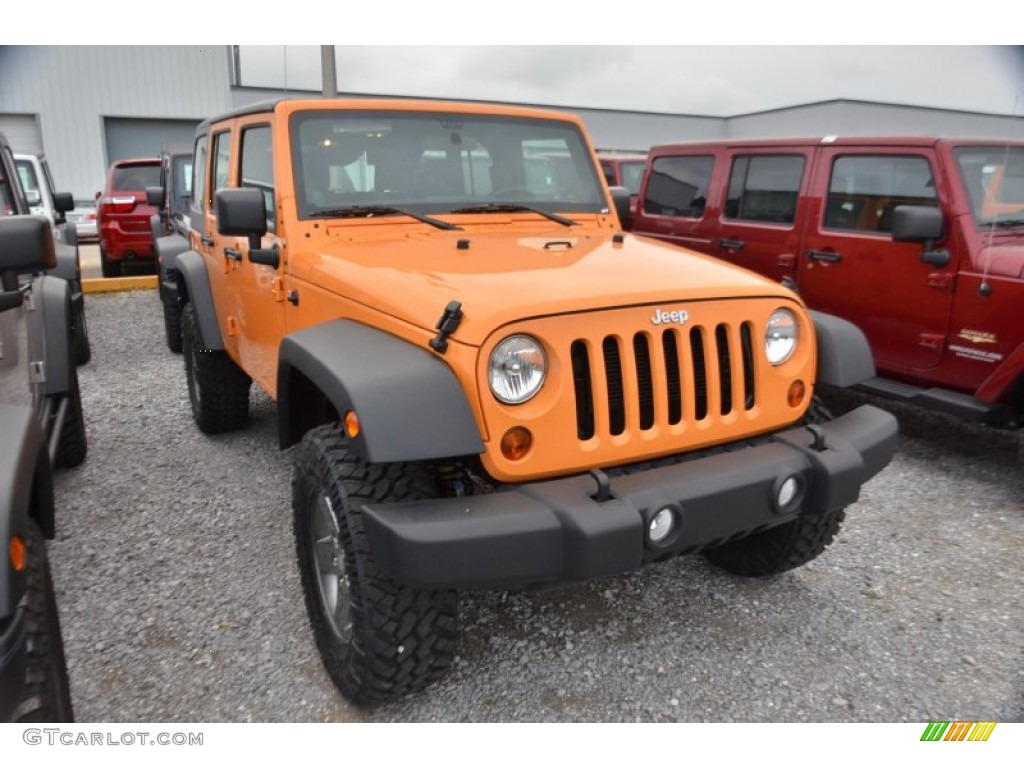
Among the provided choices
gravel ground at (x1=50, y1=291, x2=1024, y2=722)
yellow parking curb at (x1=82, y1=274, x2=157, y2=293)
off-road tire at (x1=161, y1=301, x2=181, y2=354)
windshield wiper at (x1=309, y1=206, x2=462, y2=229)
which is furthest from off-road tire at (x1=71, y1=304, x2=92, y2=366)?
windshield wiper at (x1=309, y1=206, x2=462, y2=229)

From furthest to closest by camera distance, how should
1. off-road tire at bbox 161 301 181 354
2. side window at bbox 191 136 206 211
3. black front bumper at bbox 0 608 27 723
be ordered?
off-road tire at bbox 161 301 181 354
side window at bbox 191 136 206 211
black front bumper at bbox 0 608 27 723

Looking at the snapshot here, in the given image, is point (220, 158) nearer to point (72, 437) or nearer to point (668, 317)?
point (72, 437)

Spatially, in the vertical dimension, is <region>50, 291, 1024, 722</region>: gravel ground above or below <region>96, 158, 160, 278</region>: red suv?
below

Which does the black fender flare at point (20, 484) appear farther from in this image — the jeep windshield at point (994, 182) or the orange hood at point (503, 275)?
the jeep windshield at point (994, 182)

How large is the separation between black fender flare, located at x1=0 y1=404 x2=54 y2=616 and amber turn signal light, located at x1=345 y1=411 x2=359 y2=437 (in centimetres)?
77

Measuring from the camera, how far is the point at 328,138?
320 cm

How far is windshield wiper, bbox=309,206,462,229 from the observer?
3123 millimetres

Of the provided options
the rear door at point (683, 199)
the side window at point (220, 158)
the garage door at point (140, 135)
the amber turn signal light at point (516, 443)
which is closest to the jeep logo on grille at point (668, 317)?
the amber turn signal light at point (516, 443)

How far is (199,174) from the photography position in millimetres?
4926

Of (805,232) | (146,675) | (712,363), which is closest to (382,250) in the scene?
(712,363)

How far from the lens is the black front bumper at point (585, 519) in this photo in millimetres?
1937

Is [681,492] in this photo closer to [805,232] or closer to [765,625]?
[765,625]

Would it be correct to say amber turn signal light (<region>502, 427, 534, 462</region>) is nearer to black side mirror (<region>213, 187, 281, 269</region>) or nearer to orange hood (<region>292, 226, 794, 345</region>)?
orange hood (<region>292, 226, 794, 345</region>)

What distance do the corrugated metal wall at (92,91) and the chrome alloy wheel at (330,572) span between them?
64.9ft
